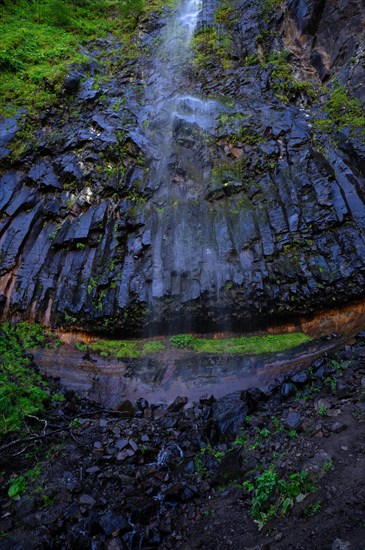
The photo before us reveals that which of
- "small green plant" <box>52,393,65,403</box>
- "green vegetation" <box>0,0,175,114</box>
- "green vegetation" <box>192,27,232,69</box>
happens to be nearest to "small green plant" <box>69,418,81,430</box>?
"small green plant" <box>52,393,65,403</box>

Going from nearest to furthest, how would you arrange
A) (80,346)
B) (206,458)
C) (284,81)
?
(206,458) < (80,346) < (284,81)

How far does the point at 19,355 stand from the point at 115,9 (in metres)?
21.3

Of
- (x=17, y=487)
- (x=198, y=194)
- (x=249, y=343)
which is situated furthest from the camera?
(x=198, y=194)

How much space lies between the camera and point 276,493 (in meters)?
4.50

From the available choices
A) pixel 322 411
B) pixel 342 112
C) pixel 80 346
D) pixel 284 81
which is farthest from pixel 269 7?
pixel 322 411

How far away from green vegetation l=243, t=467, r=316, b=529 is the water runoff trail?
6725 mm

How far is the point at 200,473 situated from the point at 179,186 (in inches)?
397

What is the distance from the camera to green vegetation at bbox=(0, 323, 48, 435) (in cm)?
697

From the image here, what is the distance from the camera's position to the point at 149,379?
1019 cm

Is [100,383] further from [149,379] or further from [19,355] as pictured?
[19,355]

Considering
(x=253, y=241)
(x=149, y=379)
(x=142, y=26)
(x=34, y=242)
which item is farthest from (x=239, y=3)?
(x=149, y=379)

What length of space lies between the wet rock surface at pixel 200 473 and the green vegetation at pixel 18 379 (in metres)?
0.58

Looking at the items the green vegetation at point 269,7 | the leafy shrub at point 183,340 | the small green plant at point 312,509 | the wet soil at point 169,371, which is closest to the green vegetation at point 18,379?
the wet soil at point 169,371

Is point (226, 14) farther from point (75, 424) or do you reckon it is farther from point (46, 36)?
point (75, 424)
